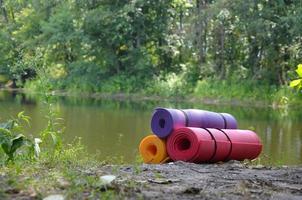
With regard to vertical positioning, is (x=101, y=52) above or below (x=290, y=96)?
above

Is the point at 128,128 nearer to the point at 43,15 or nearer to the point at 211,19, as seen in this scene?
the point at 211,19

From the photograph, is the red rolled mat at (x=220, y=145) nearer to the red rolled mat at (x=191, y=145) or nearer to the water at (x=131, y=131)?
the red rolled mat at (x=191, y=145)

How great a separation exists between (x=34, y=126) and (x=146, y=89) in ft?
60.3

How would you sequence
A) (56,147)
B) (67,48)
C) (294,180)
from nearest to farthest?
(294,180)
(56,147)
(67,48)

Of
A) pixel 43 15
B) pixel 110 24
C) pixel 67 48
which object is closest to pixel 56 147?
pixel 110 24

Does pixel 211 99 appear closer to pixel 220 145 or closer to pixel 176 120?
pixel 176 120

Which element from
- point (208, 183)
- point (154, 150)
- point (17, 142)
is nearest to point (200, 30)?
point (154, 150)

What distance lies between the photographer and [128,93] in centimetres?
3403

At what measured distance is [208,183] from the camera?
5332mm

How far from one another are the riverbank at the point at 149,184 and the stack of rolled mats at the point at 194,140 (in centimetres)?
144

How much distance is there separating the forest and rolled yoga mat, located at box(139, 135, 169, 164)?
18.9 metres

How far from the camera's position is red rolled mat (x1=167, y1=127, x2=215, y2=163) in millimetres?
7891

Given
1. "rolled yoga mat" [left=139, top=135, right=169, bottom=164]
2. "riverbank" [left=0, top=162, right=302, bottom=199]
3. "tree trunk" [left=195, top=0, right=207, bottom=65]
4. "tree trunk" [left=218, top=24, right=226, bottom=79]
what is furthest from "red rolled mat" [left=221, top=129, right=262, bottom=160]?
"tree trunk" [left=218, top=24, right=226, bottom=79]

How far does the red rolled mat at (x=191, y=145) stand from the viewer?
789cm
